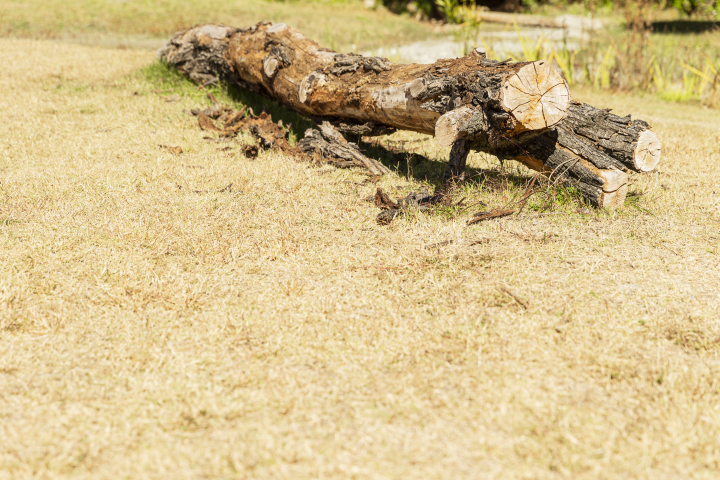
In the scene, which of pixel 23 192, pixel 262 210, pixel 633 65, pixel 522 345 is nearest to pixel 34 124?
pixel 23 192

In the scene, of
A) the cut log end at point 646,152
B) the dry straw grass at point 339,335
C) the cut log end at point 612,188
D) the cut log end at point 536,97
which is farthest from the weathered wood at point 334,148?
the cut log end at point 646,152

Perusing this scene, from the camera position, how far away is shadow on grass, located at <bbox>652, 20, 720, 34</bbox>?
54.4 feet

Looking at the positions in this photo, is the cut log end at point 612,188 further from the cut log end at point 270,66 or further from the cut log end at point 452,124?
the cut log end at point 270,66

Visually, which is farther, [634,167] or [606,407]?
[634,167]

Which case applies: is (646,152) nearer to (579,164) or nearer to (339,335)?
(579,164)

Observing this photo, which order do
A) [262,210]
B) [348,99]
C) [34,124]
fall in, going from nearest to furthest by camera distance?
[262,210] < [348,99] < [34,124]

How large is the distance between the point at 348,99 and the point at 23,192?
3107 mm

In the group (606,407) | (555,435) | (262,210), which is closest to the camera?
(555,435)

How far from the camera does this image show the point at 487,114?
4.45 meters

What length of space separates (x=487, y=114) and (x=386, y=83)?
1.21 meters

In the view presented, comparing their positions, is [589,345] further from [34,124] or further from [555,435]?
[34,124]

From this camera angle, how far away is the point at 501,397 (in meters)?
2.64

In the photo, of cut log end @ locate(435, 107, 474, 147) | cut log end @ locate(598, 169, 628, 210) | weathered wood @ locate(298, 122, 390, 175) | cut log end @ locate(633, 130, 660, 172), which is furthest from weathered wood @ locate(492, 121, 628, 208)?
weathered wood @ locate(298, 122, 390, 175)

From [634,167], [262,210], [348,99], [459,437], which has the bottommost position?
[459,437]
